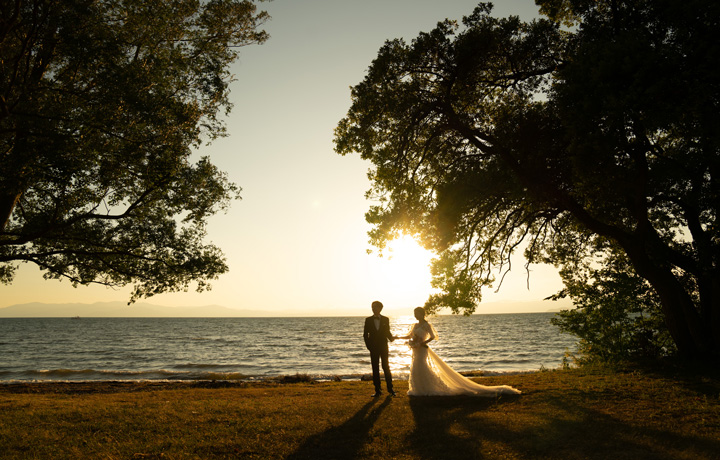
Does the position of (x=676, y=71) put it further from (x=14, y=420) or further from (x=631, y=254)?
(x=14, y=420)

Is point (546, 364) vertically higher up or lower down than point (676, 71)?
lower down

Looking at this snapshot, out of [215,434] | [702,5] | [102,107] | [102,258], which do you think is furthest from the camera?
[102,258]

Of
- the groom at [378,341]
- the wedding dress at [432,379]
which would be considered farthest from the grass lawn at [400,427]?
the groom at [378,341]

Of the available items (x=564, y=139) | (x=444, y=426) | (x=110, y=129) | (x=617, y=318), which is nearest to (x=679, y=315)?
(x=617, y=318)

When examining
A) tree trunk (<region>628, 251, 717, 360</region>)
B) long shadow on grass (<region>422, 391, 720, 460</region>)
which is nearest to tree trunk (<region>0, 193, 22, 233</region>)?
long shadow on grass (<region>422, 391, 720, 460</region>)

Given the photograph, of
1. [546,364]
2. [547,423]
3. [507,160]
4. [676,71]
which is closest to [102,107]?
[507,160]

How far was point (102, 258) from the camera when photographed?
15.4 metres

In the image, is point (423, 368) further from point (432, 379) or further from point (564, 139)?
point (564, 139)

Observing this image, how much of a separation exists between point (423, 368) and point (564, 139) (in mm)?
7106

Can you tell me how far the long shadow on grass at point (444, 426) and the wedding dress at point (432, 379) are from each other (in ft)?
0.59

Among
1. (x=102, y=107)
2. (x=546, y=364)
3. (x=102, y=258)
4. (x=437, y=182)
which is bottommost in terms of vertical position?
(x=546, y=364)

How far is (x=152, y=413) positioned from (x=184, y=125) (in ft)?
28.2

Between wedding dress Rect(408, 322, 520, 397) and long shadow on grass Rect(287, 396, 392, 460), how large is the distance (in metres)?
2.56

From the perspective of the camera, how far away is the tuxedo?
39.4 ft
